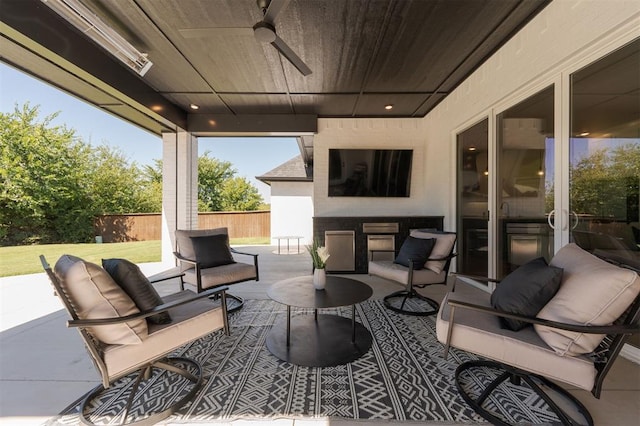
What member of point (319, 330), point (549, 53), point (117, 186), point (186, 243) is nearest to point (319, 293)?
point (319, 330)

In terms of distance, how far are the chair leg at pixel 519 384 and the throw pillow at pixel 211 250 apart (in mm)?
2733

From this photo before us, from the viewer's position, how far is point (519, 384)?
68.6 inches

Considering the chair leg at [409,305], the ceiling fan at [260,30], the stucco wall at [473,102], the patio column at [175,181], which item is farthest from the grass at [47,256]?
the chair leg at [409,305]

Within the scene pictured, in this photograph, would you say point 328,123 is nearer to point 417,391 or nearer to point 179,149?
point 179,149

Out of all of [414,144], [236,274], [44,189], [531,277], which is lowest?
[236,274]

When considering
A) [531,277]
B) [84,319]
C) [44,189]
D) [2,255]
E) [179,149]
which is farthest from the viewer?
[44,189]

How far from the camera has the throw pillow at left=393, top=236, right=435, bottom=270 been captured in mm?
3066

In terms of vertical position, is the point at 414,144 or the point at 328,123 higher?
the point at 328,123

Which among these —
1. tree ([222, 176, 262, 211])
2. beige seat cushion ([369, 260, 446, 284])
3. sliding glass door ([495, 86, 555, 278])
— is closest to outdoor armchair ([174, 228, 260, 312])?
beige seat cushion ([369, 260, 446, 284])

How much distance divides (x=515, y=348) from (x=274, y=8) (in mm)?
2890

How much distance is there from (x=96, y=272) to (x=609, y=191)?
369 cm

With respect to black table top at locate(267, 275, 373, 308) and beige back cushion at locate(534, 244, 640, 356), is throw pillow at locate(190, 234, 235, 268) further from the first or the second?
beige back cushion at locate(534, 244, 640, 356)

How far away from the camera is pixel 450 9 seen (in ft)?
7.86

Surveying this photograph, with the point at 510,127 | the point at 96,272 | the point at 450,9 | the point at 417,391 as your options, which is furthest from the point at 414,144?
the point at 96,272
